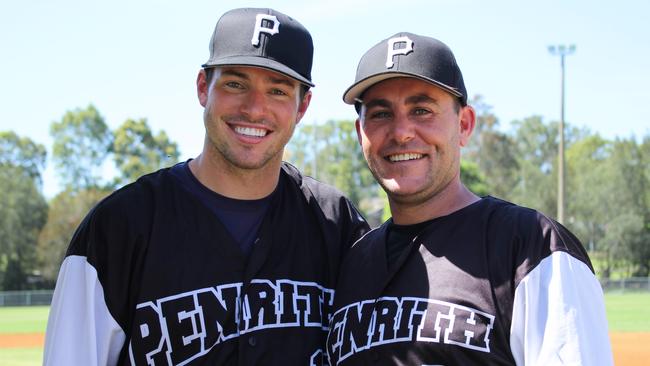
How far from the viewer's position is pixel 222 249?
3453 mm

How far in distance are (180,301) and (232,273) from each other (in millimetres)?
271

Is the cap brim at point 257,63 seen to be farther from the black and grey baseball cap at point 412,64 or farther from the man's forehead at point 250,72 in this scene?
the black and grey baseball cap at point 412,64

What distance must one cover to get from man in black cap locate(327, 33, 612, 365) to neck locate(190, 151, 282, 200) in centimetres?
55

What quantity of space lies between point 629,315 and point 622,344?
843cm

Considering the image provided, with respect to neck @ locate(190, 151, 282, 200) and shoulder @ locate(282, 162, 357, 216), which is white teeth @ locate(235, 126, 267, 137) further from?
shoulder @ locate(282, 162, 357, 216)

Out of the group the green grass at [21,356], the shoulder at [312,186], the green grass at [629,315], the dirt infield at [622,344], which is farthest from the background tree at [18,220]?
the shoulder at [312,186]

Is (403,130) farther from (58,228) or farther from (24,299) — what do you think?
(58,228)

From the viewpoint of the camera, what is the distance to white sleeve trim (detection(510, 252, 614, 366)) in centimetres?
264

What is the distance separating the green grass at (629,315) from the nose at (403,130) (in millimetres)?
15354

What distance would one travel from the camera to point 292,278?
361cm

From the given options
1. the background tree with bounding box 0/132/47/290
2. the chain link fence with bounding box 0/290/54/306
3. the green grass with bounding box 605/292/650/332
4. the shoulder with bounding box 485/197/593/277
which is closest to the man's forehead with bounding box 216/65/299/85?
the shoulder with bounding box 485/197/593/277

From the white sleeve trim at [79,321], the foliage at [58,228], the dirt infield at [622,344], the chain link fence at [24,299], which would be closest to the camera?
the white sleeve trim at [79,321]

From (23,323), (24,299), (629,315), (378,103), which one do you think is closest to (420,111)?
(378,103)

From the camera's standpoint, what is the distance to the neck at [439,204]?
341cm
